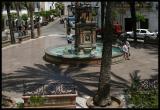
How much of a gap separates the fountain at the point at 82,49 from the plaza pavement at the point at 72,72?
57cm

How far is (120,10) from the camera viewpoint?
51.3 metres

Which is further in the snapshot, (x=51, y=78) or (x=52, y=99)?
(x=51, y=78)

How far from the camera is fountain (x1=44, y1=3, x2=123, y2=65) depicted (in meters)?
25.1

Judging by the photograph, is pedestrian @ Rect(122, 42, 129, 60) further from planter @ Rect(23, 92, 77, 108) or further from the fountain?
planter @ Rect(23, 92, 77, 108)

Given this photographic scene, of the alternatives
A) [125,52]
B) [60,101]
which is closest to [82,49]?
[125,52]

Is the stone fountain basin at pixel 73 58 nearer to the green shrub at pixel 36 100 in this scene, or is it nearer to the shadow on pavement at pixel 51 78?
the shadow on pavement at pixel 51 78

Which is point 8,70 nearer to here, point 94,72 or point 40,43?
point 94,72

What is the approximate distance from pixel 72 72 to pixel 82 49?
5223 mm

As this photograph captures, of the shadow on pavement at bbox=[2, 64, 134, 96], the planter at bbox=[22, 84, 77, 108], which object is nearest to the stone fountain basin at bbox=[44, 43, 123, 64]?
the shadow on pavement at bbox=[2, 64, 134, 96]

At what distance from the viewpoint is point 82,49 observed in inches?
1094

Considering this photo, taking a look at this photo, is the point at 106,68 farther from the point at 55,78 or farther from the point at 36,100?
the point at 55,78

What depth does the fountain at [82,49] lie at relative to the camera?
2509 centimetres

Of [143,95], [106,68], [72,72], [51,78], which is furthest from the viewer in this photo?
[72,72]

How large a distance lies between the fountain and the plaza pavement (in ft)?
1.86
